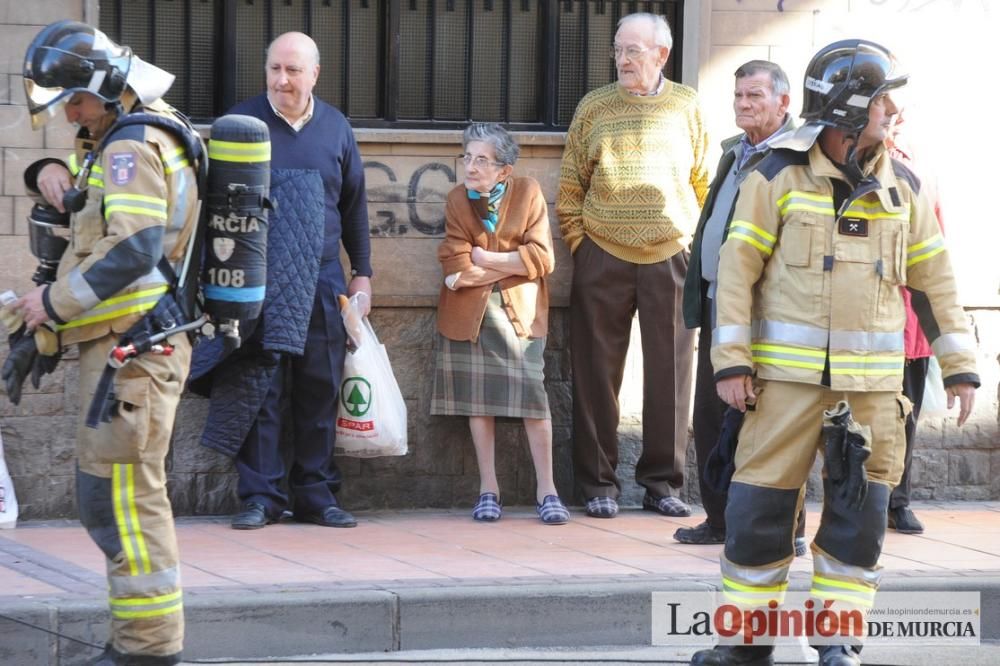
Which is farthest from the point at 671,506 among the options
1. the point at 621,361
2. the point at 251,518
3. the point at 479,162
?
the point at 251,518

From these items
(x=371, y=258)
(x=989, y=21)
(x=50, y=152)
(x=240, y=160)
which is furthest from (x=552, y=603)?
(x=989, y=21)

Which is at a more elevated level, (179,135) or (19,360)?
(179,135)

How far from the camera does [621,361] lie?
26.4ft

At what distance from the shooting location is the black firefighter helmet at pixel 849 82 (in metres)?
5.26

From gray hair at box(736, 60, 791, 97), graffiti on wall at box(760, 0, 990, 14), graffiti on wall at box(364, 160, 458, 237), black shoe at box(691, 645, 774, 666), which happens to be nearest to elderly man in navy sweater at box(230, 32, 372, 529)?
graffiti on wall at box(364, 160, 458, 237)

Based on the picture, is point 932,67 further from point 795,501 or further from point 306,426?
point 795,501

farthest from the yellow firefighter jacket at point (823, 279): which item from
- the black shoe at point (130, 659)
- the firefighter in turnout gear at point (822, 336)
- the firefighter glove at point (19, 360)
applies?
the firefighter glove at point (19, 360)

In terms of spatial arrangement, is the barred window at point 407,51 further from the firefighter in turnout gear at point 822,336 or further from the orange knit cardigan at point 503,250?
the firefighter in turnout gear at point 822,336

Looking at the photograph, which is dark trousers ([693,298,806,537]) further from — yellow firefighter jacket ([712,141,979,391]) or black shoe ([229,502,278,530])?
black shoe ([229,502,278,530])

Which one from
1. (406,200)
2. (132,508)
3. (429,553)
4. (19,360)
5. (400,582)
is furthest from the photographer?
(406,200)

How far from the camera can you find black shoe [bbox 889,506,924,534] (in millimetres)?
7680

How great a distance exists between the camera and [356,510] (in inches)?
320

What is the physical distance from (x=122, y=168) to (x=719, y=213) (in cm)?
292

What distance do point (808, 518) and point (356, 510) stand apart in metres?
2.20
